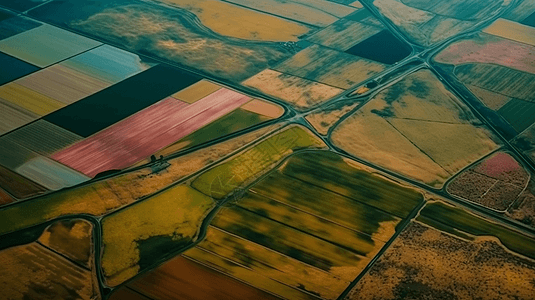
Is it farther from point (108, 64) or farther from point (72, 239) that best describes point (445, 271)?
point (108, 64)

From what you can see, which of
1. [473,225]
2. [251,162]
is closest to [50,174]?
[251,162]

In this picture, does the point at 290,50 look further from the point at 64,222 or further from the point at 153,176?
the point at 64,222

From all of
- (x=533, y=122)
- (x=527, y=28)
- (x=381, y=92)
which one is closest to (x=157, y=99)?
(x=381, y=92)

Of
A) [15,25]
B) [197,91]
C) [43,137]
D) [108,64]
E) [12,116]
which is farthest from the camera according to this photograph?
[15,25]

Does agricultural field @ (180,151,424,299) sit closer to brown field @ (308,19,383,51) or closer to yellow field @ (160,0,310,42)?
brown field @ (308,19,383,51)

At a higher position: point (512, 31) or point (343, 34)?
point (512, 31)
